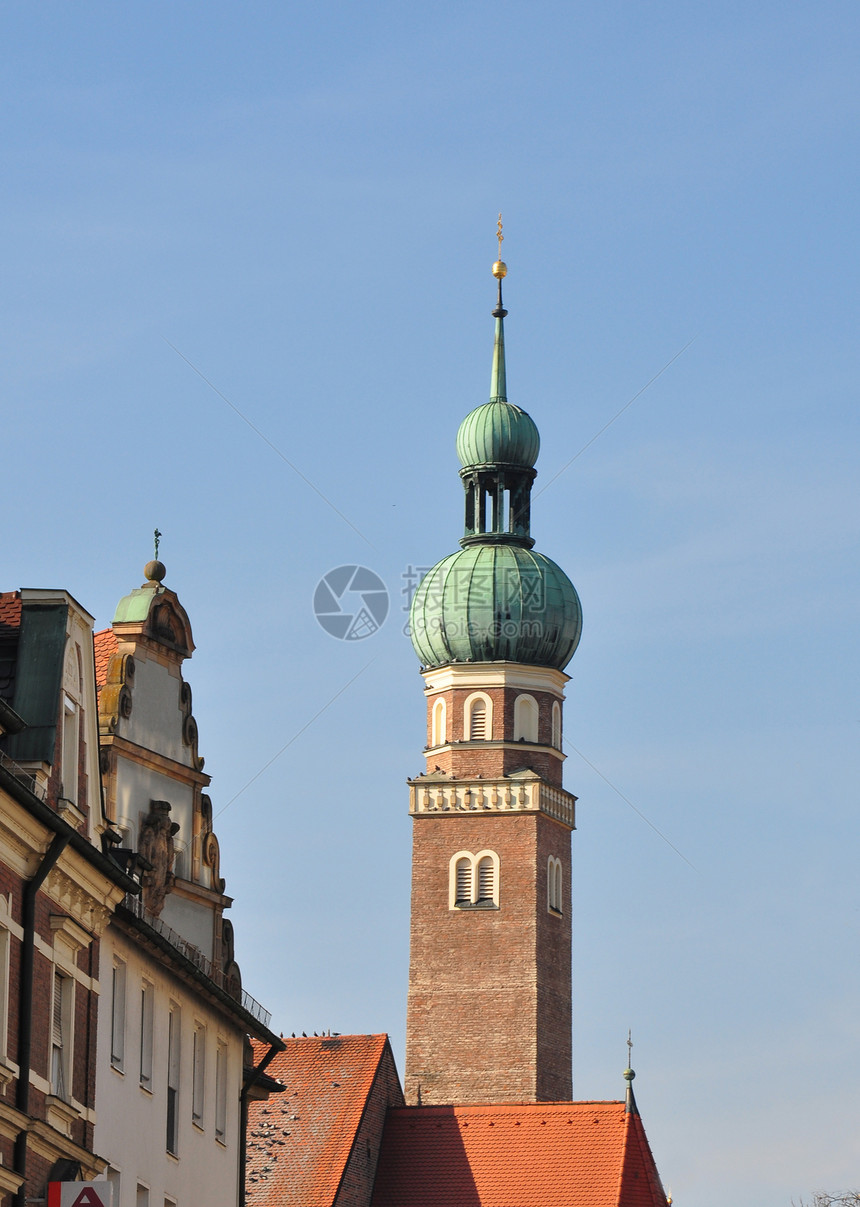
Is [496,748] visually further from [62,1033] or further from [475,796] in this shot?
[62,1033]

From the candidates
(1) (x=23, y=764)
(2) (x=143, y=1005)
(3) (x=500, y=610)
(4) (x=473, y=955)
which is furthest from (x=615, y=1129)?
Answer: (1) (x=23, y=764)

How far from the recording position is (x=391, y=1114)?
59.7m

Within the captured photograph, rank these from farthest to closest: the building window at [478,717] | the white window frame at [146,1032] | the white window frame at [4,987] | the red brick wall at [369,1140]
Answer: the building window at [478,717] < the red brick wall at [369,1140] < the white window frame at [146,1032] < the white window frame at [4,987]

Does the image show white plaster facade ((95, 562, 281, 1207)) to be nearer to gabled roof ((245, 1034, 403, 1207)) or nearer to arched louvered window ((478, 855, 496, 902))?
gabled roof ((245, 1034, 403, 1207))

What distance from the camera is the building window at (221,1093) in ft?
109

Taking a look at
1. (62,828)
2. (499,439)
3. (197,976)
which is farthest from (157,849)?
(499,439)

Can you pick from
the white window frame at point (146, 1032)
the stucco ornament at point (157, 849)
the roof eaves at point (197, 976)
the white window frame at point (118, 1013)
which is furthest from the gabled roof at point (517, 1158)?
the white window frame at point (118, 1013)

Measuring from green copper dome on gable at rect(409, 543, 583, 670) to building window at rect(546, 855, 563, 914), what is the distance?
19.9 feet

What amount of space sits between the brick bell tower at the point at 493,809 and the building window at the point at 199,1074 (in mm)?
38324

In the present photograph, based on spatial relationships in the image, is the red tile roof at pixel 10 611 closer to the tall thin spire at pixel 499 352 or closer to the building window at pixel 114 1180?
the building window at pixel 114 1180

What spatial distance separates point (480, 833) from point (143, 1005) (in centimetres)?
4490

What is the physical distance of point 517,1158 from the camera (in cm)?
5734

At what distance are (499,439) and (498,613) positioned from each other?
5822 mm

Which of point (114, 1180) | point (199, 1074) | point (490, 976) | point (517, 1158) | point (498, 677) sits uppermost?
point (498, 677)
